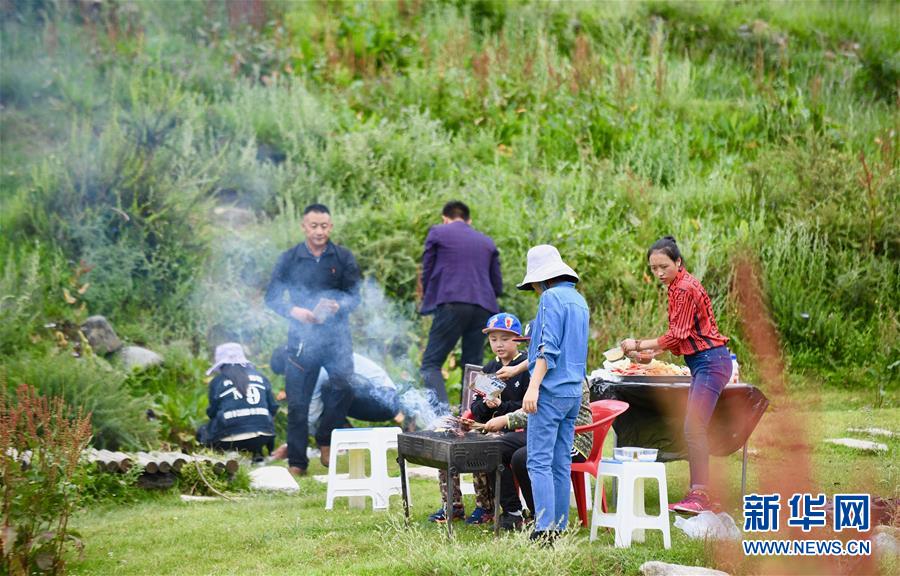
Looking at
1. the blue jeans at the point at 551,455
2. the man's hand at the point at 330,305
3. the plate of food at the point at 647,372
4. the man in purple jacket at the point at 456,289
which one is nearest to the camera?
the blue jeans at the point at 551,455

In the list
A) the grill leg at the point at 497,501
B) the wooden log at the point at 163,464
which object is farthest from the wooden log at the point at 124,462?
the grill leg at the point at 497,501

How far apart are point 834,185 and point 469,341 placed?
17.6ft

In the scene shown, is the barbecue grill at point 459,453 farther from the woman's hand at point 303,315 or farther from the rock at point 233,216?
the rock at point 233,216

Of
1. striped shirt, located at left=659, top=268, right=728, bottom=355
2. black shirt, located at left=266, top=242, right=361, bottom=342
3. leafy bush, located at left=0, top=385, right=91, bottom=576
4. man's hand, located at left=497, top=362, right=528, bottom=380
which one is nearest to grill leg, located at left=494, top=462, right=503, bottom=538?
man's hand, located at left=497, top=362, right=528, bottom=380

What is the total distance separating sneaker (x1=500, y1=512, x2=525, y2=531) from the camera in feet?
19.9

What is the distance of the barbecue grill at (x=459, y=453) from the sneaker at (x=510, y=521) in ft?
0.82

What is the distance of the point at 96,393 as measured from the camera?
8258mm

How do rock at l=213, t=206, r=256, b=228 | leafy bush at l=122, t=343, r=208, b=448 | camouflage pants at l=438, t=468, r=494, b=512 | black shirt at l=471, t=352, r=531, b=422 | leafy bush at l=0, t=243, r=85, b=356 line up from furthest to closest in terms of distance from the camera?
rock at l=213, t=206, r=256, b=228 → leafy bush at l=0, t=243, r=85, b=356 → leafy bush at l=122, t=343, r=208, b=448 → camouflage pants at l=438, t=468, r=494, b=512 → black shirt at l=471, t=352, r=531, b=422

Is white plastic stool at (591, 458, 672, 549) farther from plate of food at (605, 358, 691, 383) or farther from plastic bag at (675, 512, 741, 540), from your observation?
plate of food at (605, 358, 691, 383)

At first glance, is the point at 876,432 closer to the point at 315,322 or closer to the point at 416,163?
the point at 315,322

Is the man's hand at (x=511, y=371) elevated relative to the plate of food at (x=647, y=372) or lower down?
elevated

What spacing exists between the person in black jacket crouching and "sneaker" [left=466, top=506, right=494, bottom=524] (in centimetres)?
278

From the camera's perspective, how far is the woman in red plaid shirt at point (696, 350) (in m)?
6.47

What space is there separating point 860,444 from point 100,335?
6784 millimetres
